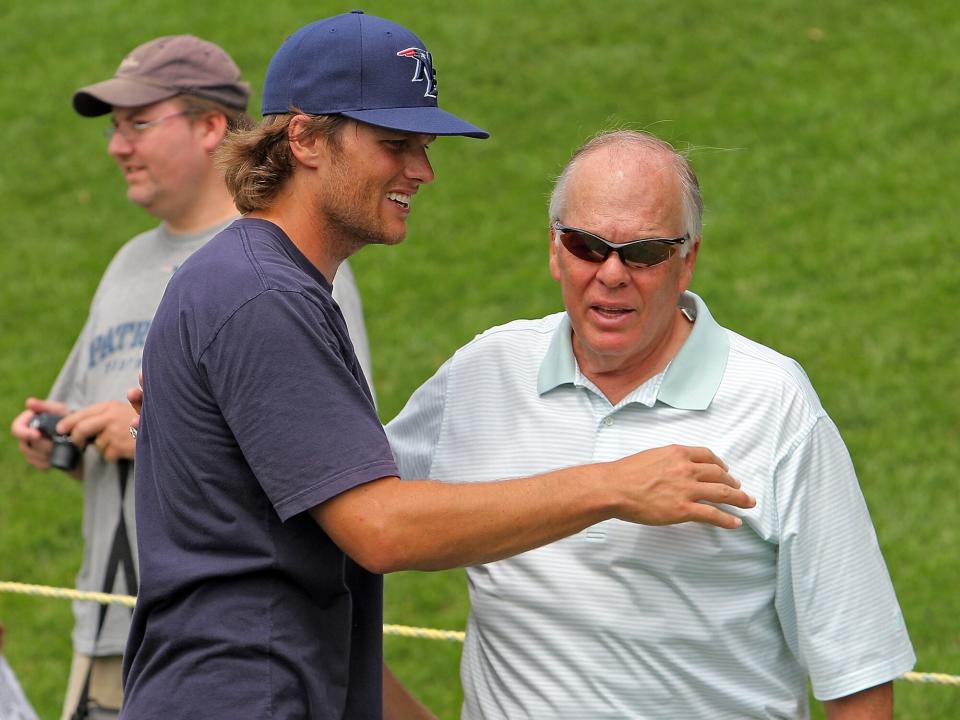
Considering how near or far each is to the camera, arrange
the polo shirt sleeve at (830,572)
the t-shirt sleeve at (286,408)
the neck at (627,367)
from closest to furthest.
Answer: the t-shirt sleeve at (286,408) < the polo shirt sleeve at (830,572) < the neck at (627,367)

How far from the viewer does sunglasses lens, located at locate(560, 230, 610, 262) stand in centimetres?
300

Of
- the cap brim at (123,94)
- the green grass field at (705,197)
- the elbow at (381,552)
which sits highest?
the cap brim at (123,94)

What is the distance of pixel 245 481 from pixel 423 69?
0.87 metres

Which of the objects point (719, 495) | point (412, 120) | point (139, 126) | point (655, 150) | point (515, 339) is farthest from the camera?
Answer: point (139, 126)

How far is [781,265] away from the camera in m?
8.34

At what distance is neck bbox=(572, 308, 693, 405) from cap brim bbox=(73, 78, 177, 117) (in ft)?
6.89

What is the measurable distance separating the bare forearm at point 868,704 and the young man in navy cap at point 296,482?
54 centimetres

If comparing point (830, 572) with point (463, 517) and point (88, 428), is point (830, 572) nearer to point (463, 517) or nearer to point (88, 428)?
point (463, 517)

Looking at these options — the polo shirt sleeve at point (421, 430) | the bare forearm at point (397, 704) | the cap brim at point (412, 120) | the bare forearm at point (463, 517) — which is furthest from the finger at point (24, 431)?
the bare forearm at point (463, 517)

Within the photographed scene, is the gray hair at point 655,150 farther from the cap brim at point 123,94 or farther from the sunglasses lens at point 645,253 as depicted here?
the cap brim at point 123,94

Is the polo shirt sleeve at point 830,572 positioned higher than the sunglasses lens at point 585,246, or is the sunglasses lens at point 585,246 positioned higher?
the sunglasses lens at point 585,246

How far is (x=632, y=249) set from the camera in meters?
2.98

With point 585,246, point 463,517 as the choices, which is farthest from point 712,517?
point 585,246

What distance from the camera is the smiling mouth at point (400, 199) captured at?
9.00ft
